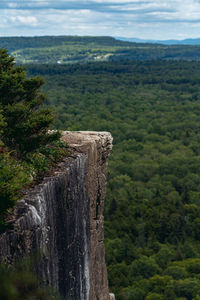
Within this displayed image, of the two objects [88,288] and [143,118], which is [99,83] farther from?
[88,288]

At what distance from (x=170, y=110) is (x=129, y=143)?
29518 millimetres

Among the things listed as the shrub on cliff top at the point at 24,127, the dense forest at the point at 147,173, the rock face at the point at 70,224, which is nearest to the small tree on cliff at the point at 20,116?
the shrub on cliff top at the point at 24,127

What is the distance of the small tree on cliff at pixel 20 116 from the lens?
31.4ft

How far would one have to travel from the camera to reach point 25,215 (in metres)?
6.74

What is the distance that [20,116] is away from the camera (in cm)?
A: 994

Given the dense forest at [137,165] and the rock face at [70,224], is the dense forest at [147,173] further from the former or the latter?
the rock face at [70,224]

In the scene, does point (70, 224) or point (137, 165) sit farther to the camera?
point (137, 165)

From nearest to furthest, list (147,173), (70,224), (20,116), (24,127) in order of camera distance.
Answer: (70,224) < (24,127) < (20,116) < (147,173)

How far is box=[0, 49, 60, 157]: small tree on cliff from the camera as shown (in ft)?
31.4

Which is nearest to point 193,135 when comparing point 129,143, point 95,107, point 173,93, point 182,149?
point 182,149

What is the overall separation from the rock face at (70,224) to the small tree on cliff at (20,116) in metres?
0.96

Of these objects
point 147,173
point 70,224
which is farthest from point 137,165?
point 70,224

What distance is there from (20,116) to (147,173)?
5357cm

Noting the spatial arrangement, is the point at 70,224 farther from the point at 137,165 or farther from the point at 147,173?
the point at 137,165
